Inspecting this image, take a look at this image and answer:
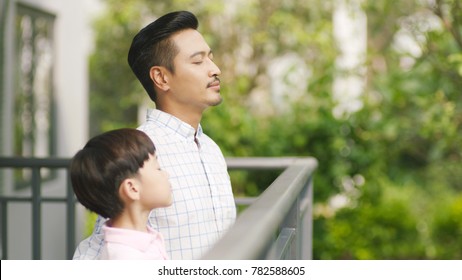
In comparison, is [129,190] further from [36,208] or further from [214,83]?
[36,208]

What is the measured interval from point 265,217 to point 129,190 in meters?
0.48

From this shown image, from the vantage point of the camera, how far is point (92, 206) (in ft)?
7.28

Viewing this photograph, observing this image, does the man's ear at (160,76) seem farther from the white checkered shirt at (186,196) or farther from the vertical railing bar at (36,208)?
the vertical railing bar at (36,208)

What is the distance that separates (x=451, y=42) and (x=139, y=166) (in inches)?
230

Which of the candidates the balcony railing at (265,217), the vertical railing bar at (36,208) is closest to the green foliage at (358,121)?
the balcony railing at (265,217)

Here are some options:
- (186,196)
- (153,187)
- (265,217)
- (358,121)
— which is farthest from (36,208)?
(358,121)

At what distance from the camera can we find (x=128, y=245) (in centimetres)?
214

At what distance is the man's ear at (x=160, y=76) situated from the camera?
2.49 m

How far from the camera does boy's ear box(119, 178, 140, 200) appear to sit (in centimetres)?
219

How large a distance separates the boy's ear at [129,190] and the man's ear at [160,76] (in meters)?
0.39

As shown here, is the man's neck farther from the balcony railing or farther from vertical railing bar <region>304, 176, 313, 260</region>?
vertical railing bar <region>304, 176, 313, 260</region>
